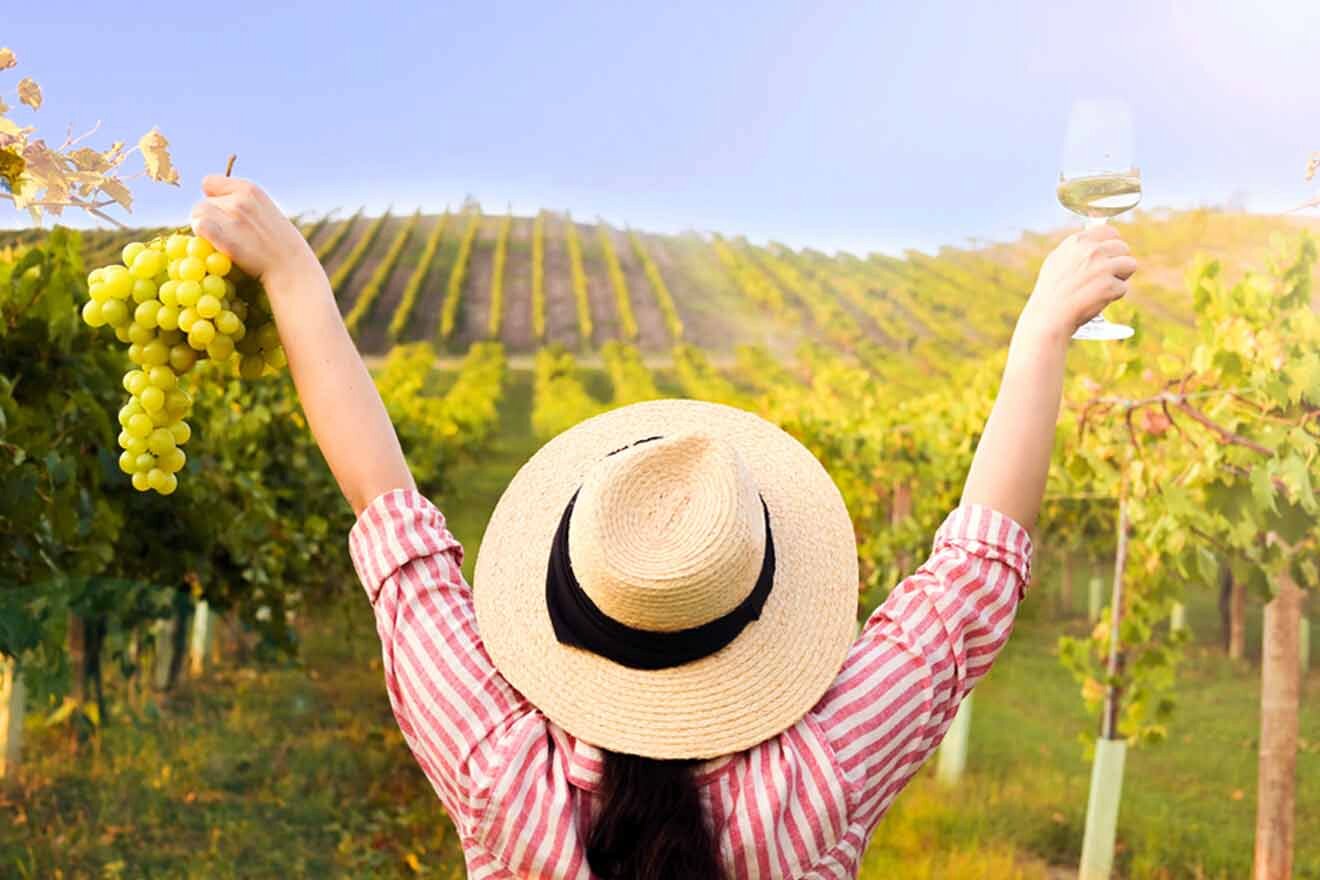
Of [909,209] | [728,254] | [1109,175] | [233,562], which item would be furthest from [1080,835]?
[909,209]

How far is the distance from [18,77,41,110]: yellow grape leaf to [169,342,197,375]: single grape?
32 cm

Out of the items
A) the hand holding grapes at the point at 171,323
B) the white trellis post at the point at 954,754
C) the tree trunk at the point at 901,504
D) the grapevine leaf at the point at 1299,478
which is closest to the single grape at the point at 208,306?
the hand holding grapes at the point at 171,323

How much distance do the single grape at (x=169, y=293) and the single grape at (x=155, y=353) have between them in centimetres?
4

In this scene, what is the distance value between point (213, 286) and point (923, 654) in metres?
0.51

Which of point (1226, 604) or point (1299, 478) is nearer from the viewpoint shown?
point (1299, 478)

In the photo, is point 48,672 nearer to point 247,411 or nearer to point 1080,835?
point 247,411

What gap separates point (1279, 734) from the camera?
3.44m

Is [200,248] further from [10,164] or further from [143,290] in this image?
[10,164]

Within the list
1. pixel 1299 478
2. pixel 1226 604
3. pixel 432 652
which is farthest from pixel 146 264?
pixel 1226 604

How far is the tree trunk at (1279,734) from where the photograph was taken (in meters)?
3.37

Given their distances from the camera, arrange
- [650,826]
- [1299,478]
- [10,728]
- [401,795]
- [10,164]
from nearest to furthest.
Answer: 1. [650,826]
2. [10,164]
3. [1299,478]
4. [10,728]
5. [401,795]

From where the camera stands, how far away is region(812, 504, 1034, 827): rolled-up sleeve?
0.82 meters

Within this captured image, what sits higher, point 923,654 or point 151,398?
point 151,398

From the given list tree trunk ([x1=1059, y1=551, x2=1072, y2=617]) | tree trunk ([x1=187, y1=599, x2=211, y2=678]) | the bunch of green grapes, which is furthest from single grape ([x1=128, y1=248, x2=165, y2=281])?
tree trunk ([x1=1059, y1=551, x2=1072, y2=617])
